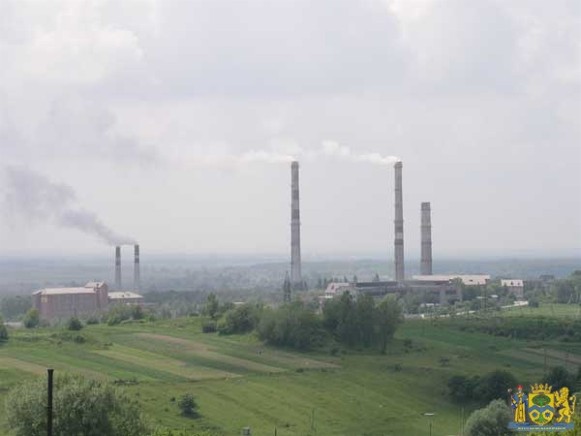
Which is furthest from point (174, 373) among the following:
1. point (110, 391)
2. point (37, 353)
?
point (110, 391)

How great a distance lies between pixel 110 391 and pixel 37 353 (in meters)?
31.3

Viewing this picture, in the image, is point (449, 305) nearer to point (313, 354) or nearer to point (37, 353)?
point (313, 354)

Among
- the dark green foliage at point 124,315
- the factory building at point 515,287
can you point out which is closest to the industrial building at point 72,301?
the dark green foliage at point 124,315

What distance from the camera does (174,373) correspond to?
75812 millimetres

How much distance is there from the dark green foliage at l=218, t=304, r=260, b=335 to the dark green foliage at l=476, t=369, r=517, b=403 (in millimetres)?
25726

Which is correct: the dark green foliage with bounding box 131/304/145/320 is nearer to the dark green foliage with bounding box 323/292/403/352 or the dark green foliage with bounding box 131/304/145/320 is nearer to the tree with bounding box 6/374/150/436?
the dark green foliage with bounding box 323/292/403/352

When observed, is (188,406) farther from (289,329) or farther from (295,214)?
(295,214)

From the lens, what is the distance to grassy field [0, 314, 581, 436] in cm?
6631

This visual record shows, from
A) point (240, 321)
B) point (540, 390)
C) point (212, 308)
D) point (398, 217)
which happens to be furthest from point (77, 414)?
point (398, 217)

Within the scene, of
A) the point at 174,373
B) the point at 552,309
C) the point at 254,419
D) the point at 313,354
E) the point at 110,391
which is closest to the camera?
the point at 110,391

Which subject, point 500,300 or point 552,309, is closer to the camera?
point 552,309

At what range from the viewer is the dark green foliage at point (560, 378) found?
75.9 meters

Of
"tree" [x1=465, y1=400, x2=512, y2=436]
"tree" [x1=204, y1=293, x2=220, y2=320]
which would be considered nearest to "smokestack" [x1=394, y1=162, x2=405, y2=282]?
"tree" [x1=204, y1=293, x2=220, y2=320]

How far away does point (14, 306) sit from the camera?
174 meters
